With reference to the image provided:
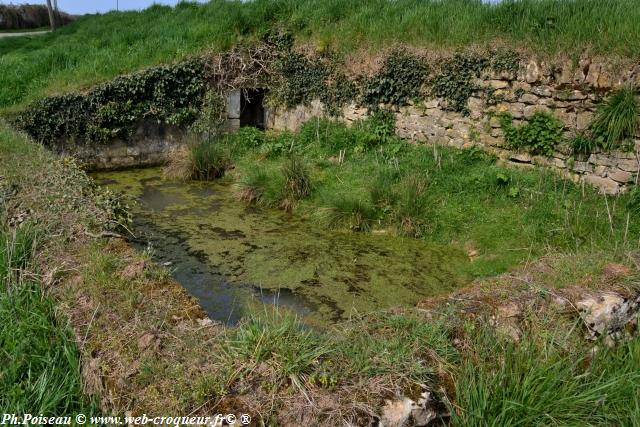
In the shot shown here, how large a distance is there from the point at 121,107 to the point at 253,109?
316 cm

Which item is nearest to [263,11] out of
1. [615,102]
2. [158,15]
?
[158,15]

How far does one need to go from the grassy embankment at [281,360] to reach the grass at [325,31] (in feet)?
18.6

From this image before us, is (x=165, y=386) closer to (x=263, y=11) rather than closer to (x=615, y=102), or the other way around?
(x=615, y=102)

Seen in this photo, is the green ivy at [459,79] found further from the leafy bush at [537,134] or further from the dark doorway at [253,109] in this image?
the dark doorway at [253,109]

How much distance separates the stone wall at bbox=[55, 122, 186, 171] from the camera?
1120 cm

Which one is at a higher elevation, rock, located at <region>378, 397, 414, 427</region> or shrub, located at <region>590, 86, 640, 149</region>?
shrub, located at <region>590, 86, 640, 149</region>

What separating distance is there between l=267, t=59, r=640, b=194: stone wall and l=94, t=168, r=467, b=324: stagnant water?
2.34 meters

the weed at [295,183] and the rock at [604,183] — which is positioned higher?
the rock at [604,183]

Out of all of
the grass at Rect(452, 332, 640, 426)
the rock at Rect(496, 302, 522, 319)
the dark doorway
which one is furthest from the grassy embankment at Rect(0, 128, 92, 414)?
the dark doorway

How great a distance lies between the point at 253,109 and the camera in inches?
522

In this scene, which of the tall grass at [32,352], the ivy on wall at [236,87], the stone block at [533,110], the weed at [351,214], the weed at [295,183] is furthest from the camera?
the ivy on wall at [236,87]

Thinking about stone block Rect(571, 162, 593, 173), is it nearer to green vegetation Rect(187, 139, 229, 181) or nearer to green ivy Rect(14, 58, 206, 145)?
green vegetation Rect(187, 139, 229, 181)

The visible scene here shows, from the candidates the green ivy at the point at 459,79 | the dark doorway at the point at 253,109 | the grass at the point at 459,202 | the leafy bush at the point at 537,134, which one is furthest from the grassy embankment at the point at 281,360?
the dark doorway at the point at 253,109

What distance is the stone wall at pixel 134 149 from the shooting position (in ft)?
36.7
